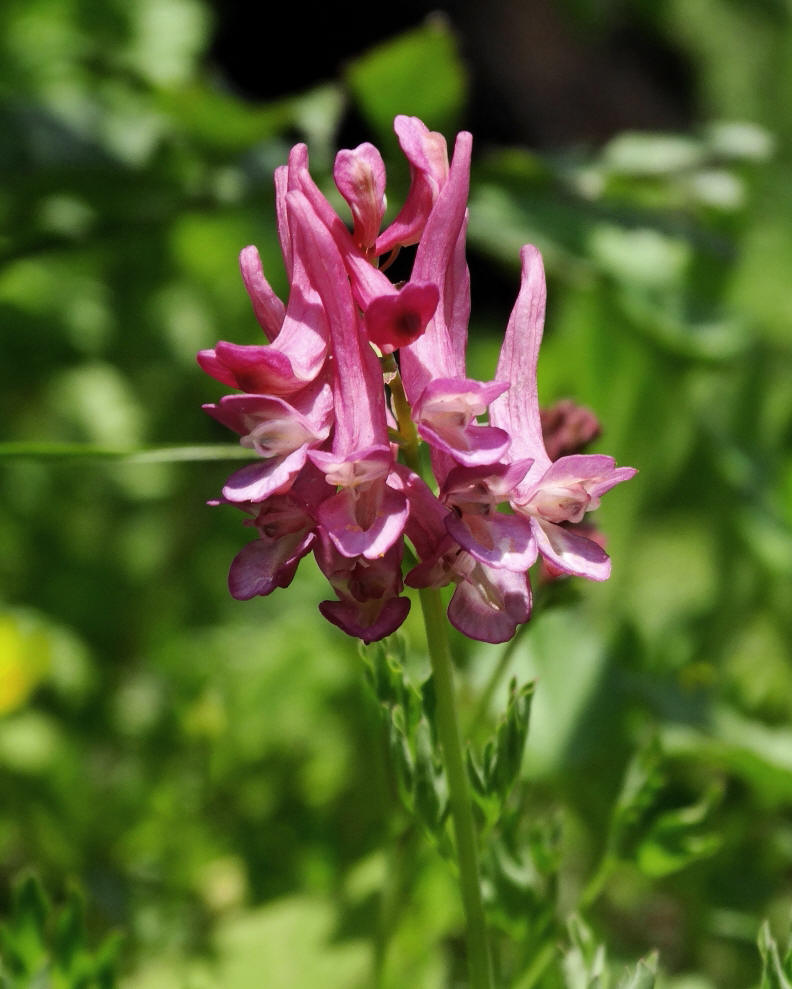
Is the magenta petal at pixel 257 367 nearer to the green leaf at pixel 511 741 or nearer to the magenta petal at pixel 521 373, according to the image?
the magenta petal at pixel 521 373

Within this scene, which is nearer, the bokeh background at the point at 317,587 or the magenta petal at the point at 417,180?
the magenta petal at the point at 417,180

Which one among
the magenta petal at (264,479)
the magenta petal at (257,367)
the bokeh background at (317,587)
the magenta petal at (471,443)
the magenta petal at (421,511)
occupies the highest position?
the magenta petal at (257,367)

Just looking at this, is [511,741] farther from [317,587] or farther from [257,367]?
[317,587]

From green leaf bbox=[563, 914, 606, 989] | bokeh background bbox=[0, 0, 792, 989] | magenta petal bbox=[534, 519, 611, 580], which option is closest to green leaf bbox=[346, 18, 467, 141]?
bokeh background bbox=[0, 0, 792, 989]

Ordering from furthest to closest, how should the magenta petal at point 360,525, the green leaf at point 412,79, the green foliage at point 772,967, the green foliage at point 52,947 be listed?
1. the green leaf at point 412,79
2. the green foliage at point 52,947
3. the green foliage at point 772,967
4. the magenta petal at point 360,525

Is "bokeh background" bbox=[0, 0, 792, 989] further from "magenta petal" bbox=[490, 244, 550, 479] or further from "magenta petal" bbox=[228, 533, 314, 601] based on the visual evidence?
"magenta petal" bbox=[490, 244, 550, 479]

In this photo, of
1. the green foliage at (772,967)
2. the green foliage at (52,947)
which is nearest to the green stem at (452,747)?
the green foliage at (772,967)

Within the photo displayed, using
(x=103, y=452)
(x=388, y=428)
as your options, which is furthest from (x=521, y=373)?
(x=103, y=452)
